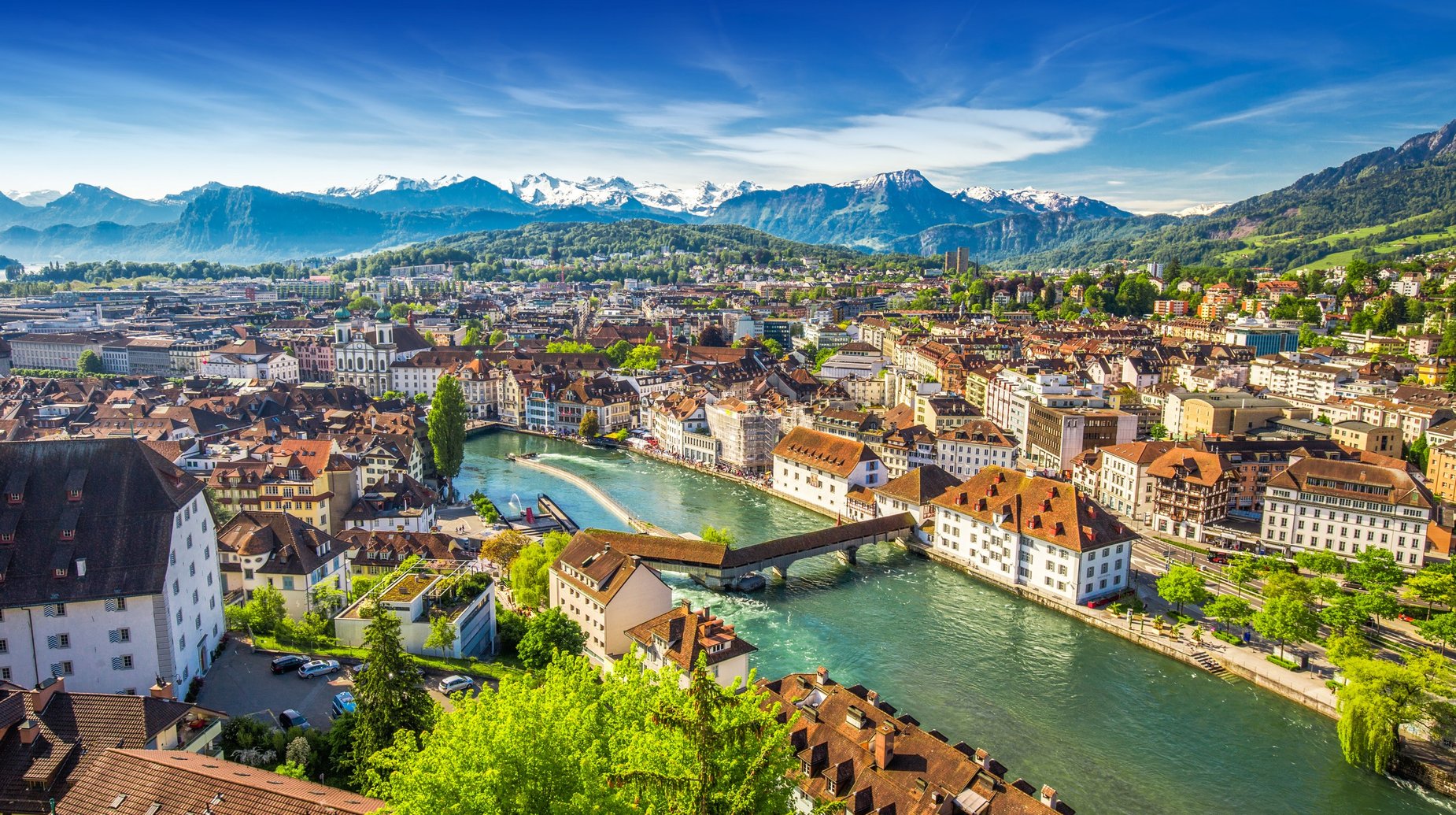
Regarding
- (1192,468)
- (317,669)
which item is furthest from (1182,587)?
(317,669)

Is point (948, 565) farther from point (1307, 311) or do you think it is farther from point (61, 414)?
point (1307, 311)

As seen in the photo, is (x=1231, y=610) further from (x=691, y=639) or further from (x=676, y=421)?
(x=676, y=421)

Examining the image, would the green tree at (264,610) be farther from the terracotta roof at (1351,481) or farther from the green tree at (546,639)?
the terracotta roof at (1351,481)

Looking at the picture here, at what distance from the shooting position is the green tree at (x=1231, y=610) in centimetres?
3052

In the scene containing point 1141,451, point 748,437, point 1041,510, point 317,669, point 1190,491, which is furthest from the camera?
point 748,437

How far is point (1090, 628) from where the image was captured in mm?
33188

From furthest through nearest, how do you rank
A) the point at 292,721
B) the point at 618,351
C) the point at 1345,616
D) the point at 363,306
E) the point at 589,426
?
the point at 363,306 → the point at 618,351 → the point at 589,426 → the point at 1345,616 → the point at 292,721

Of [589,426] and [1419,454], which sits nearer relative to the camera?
[1419,454]

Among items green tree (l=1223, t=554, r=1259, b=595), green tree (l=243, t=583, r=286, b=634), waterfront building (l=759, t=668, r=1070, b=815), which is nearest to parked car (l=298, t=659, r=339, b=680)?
green tree (l=243, t=583, r=286, b=634)

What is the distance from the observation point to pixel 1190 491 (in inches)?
1671

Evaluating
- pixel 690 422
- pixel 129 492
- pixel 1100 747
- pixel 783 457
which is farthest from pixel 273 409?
pixel 1100 747

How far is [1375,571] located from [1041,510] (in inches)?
460

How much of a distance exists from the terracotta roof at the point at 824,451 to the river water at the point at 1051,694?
17.8 ft

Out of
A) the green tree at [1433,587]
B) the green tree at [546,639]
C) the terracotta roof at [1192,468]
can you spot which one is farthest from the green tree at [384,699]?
the terracotta roof at [1192,468]
